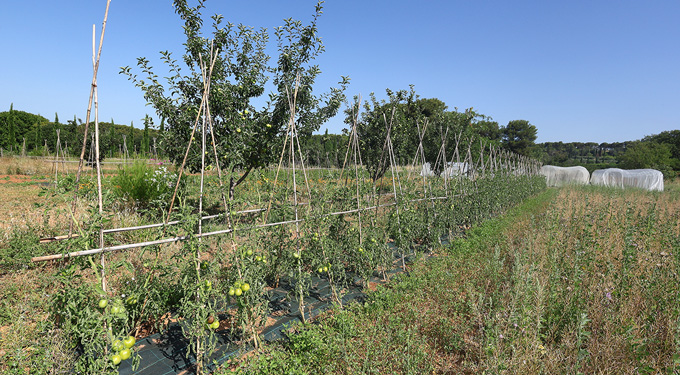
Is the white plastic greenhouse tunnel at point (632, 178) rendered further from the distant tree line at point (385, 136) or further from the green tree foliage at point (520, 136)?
the green tree foliage at point (520, 136)

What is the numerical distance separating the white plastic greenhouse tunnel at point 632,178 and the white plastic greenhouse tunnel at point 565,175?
5.52 feet

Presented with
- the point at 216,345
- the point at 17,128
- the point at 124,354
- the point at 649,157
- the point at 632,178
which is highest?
the point at 17,128

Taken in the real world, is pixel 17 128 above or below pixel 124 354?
above

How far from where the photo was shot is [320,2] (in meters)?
5.15

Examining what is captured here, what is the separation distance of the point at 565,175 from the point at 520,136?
29460 mm

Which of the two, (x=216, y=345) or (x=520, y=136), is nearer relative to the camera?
(x=216, y=345)

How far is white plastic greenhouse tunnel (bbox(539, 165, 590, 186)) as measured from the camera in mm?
27938

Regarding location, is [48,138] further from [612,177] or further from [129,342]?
[612,177]

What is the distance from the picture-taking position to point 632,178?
75.6ft

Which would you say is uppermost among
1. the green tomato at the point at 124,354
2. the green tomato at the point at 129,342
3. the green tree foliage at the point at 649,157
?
the green tree foliage at the point at 649,157

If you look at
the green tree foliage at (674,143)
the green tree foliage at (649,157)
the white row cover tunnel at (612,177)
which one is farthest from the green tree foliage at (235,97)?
the green tree foliage at (674,143)

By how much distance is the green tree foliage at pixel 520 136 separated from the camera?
53438 mm

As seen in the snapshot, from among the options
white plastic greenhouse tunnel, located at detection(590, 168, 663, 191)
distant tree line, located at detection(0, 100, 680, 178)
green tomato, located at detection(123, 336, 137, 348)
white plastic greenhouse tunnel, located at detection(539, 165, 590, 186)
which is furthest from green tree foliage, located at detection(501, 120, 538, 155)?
green tomato, located at detection(123, 336, 137, 348)

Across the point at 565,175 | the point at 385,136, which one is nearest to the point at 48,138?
the point at 385,136
